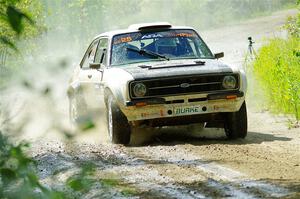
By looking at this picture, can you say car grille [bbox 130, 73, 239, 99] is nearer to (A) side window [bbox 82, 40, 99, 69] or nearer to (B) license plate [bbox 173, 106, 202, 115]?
(B) license plate [bbox 173, 106, 202, 115]

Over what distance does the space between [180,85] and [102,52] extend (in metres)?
2.08

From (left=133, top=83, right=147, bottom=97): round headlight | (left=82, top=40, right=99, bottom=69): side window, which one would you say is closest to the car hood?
(left=133, top=83, right=147, bottom=97): round headlight

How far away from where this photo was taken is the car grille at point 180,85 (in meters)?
9.64

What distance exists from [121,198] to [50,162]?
2926 millimetres

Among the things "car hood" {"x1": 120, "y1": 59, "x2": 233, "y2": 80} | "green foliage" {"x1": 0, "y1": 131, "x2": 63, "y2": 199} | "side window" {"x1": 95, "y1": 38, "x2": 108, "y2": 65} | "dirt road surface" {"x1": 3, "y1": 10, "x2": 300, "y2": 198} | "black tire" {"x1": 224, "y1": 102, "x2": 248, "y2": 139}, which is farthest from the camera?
"side window" {"x1": 95, "y1": 38, "x2": 108, "y2": 65}

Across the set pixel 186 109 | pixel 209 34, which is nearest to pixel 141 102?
pixel 186 109

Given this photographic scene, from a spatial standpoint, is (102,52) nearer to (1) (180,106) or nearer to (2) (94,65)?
(2) (94,65)

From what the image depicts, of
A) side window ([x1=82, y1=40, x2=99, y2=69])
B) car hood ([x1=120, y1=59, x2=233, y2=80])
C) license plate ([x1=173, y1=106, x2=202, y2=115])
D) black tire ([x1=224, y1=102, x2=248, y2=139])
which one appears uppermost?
side window ([x1=82, y1=40, x2=99, y2=69])

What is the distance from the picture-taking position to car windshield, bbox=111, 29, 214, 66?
1070cm

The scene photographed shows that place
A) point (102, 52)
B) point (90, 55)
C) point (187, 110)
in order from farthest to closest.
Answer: point (90, 55) < point (102, 52) < point (187, 110)

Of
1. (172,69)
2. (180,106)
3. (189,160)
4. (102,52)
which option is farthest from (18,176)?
(102,52)

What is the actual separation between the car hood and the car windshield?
39 cm

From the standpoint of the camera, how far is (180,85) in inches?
382

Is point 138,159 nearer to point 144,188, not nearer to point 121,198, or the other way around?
point 144,188
